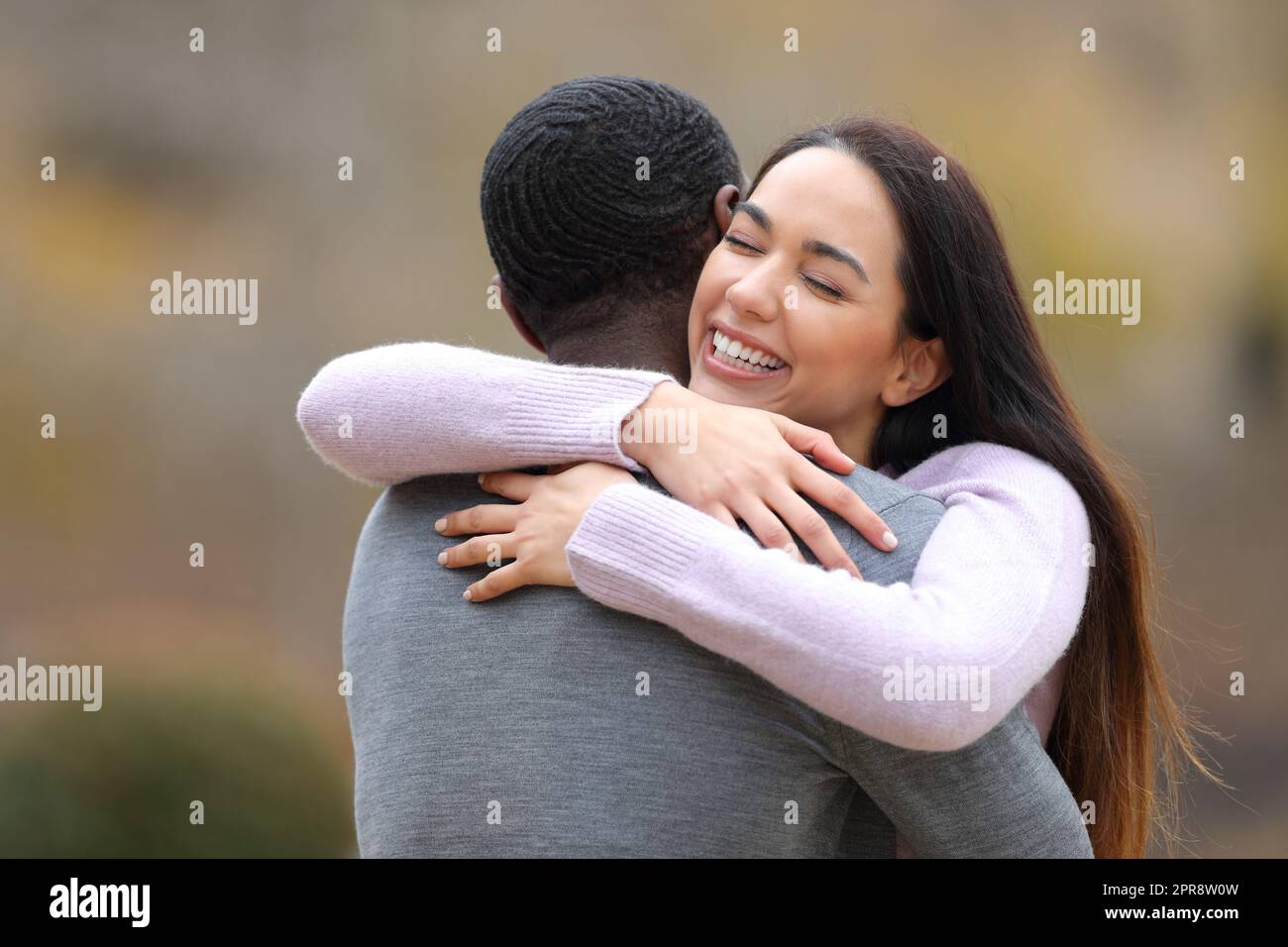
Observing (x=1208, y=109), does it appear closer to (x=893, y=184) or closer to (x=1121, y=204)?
(x=1121, y=204)

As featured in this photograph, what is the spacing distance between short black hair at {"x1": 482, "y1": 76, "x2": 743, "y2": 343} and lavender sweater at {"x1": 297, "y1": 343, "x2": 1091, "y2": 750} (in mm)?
113

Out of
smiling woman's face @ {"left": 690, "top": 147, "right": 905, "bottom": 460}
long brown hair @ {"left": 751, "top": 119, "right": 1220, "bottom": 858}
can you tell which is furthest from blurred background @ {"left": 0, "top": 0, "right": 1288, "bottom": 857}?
smiling woman's face @ {"left": 690, "top": 147, "right": 905, "bottom": 460}

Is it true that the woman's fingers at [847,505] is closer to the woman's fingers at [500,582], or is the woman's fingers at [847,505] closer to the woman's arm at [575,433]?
the woman's arm at [575,433]

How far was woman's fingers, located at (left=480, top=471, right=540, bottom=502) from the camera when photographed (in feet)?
4.91

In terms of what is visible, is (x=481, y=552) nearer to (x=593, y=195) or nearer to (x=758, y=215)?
(x=593, y=195)

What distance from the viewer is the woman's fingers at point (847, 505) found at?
137cm

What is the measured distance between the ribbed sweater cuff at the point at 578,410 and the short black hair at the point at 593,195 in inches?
4.6

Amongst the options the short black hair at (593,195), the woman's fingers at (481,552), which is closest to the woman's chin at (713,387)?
the short black hair at (593,195)

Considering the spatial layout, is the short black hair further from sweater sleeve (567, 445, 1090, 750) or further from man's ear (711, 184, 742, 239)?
sweater sleeve (567, 445, 1090, 750)

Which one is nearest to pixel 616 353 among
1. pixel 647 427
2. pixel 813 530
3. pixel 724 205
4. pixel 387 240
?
pixel 647 427

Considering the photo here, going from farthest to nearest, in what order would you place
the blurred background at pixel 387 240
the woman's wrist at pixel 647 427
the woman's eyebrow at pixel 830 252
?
1. the blurred background at pixel 387 240
2. the woman's eyebrow at pixel 830 252
3. the woman's wrist at pixel 647 427

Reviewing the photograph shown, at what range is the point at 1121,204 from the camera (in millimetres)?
6348

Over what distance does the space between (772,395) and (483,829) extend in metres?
0.66

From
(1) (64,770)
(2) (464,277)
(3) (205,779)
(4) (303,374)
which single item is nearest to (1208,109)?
(2) (464,277)
